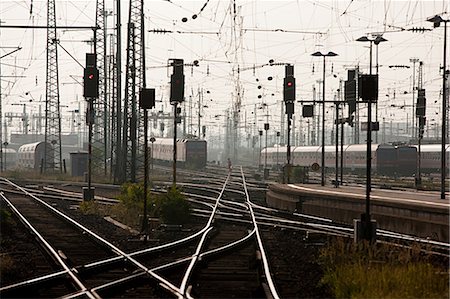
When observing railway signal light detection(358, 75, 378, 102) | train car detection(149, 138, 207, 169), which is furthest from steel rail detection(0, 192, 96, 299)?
train car detection(149, 138, 207, 169)

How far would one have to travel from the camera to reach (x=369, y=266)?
49.5ft

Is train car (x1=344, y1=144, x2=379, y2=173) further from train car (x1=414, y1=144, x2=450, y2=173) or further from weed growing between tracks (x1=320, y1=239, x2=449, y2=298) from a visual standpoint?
weed growing between tracks (x1=320, y1=239, x2=449, y2=298)

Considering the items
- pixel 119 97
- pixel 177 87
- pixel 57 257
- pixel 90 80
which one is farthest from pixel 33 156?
pixel 57 257

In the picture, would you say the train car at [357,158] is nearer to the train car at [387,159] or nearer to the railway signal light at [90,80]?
the train car at [387,159]

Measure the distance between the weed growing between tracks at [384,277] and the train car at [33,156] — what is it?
68.2 meters

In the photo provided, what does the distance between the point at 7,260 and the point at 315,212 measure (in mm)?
18801

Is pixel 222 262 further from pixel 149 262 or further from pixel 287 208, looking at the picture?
pixel 287 208

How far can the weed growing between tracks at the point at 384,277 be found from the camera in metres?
13.1

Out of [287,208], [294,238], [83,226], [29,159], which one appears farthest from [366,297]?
[29,159]

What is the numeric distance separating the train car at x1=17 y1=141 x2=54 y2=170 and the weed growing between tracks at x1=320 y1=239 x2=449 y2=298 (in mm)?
68216

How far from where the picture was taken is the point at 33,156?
90.2m

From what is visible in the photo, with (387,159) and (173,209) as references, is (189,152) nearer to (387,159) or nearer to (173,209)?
(387,159)

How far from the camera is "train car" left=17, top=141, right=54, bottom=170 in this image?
8806 cm

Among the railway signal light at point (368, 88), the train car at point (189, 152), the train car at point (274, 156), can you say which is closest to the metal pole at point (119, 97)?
the railway signal light at point (368, 88)
